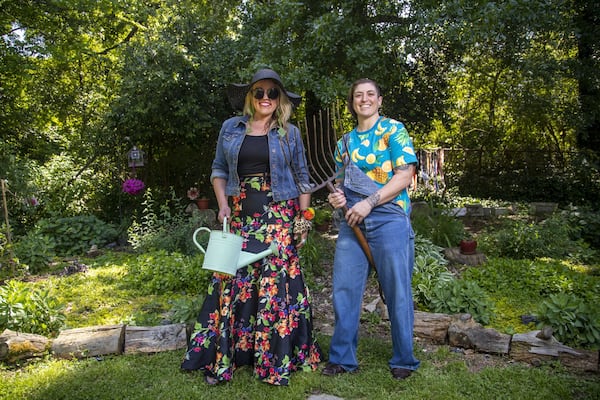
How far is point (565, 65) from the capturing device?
19.9ft

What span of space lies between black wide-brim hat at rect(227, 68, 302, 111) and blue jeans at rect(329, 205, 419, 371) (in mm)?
826

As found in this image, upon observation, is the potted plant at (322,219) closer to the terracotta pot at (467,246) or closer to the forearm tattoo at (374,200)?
the terracotta pot at (467,246)

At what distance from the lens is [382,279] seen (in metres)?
2.84

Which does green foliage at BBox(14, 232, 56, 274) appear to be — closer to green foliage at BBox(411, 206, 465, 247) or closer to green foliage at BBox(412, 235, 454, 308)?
green foliage at BBox(412, 235, 454, 308)

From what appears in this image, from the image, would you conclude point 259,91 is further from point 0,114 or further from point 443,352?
point 0,114

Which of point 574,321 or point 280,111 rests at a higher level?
point 280,111

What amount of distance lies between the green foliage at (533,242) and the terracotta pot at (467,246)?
0.52 meters

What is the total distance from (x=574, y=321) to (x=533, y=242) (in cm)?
260

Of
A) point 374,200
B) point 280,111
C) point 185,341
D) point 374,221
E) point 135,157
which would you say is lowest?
point 185,341

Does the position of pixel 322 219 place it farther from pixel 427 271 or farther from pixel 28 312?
pixel 28 312

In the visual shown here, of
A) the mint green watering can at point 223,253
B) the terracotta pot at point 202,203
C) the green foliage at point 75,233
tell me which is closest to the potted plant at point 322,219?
the terracotta pot at point 202,203

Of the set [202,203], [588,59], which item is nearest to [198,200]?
[202,203]

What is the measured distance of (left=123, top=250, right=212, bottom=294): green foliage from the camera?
4664mm

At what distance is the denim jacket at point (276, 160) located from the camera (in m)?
2.84
